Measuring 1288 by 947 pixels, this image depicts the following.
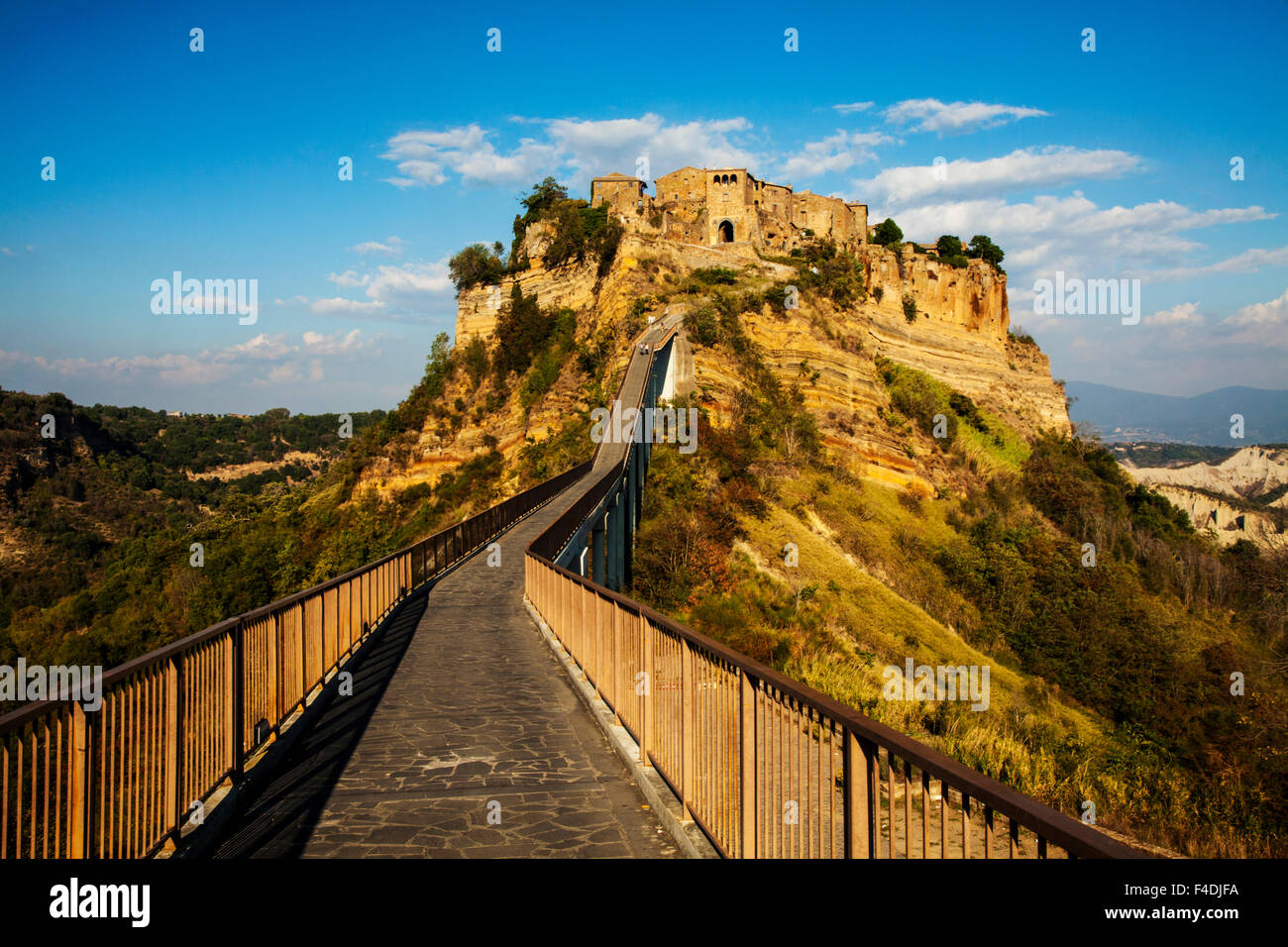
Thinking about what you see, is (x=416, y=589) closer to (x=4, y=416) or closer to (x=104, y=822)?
(x=104, y=822)

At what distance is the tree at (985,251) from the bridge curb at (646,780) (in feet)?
290

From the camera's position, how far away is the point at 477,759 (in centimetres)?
720

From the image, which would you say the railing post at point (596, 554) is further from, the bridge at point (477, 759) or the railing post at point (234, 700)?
the railing post at point (234, 700)

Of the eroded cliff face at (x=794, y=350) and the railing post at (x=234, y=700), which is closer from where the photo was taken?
the railing post at (x=234, y=700)

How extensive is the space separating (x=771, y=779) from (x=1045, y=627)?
3625 centimetres

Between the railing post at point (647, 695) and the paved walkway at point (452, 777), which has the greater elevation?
the railing post at point (647, 695)

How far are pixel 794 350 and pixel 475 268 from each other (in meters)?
29.5

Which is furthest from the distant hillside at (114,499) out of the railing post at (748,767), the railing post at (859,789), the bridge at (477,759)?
the railing post at (859,789)

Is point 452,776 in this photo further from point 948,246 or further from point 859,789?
point 948,246

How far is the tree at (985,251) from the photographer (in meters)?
86.4
